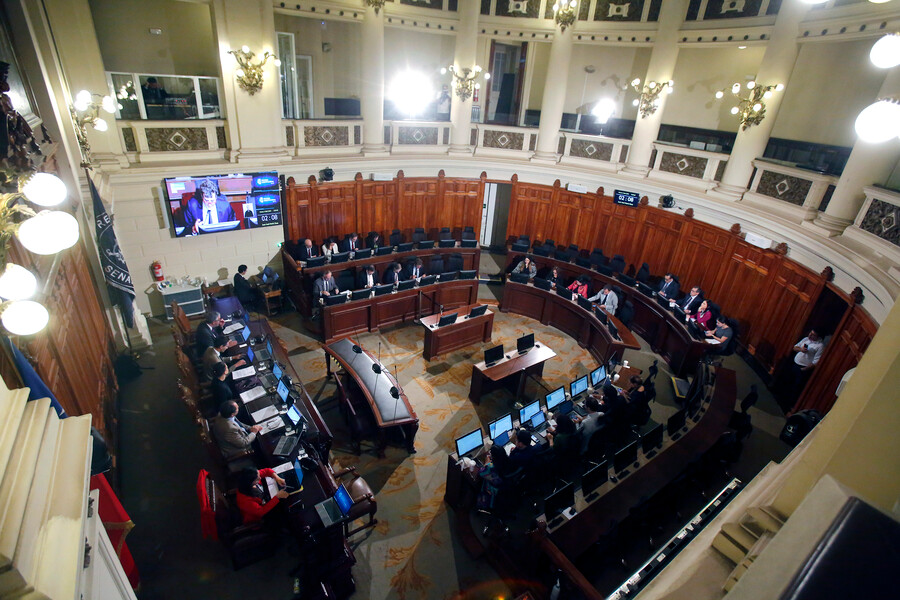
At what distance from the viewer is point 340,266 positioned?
10344 mm

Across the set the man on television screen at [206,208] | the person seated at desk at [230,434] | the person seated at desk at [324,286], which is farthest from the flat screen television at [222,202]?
the person seated at desk at [230,434]

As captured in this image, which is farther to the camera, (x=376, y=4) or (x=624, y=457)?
(x=376, y=4)

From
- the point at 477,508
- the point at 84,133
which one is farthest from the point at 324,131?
the point at 477,508

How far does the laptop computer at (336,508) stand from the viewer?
4555mm

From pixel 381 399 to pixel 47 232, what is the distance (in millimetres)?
4862

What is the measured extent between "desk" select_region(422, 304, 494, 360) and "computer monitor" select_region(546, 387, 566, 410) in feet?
9.50

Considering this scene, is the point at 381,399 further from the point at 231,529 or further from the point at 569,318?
the point at 569,318

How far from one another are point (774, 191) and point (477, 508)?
26.8ft

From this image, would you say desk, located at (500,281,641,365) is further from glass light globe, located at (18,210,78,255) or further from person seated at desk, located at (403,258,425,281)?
glass light globe, located at (18,210,78,255)

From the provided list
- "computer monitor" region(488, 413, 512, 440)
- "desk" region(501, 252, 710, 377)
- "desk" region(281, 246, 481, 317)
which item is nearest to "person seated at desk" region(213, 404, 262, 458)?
"computer monitor" region(488, 413, 512, 440)

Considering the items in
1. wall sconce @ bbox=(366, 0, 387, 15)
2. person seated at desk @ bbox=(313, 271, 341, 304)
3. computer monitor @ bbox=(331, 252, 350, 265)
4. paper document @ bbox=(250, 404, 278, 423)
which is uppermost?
wall sconce @ bbox=(366, 0, 387, 15)

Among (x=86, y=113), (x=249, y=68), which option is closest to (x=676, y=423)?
(x=249, y=68)

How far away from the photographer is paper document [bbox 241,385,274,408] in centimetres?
633

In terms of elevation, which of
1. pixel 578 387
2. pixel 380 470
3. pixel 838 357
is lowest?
pixel 380 470
